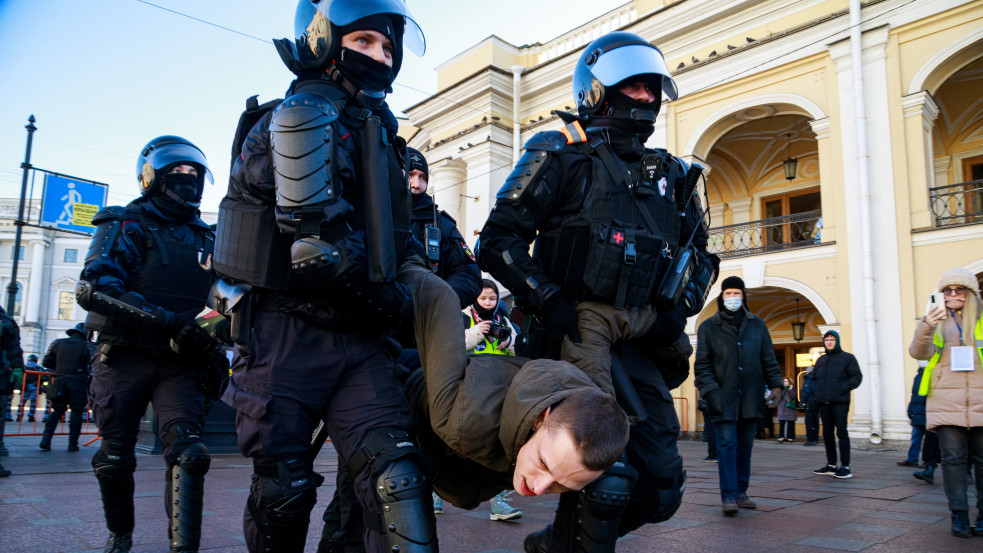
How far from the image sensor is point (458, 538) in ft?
12.9

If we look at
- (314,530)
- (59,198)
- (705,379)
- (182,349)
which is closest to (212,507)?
(314,530)

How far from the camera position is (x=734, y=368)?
5922 mm

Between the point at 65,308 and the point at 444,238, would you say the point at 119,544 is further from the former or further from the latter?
the point at 65,308

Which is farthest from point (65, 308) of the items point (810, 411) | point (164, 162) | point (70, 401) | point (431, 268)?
point (431, 268)

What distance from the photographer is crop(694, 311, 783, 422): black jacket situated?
18.7 feet

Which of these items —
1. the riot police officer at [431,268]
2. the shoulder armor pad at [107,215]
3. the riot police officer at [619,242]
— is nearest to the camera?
the riot police officer at [431,268]

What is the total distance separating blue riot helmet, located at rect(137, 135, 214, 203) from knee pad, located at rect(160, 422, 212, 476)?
1382 mm

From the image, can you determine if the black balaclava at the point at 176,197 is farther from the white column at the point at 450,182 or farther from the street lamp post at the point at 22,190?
the white column at the point at 450,182

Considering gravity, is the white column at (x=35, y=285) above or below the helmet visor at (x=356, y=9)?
above

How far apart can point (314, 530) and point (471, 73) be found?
18.6 m

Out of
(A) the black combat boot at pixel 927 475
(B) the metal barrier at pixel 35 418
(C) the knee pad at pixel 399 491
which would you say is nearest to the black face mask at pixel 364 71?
(C) the knee pad at pixel 399 491

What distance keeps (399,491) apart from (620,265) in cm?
134

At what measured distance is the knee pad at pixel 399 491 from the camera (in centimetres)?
186

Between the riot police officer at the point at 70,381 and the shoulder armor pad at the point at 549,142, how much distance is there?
9.19 metres
